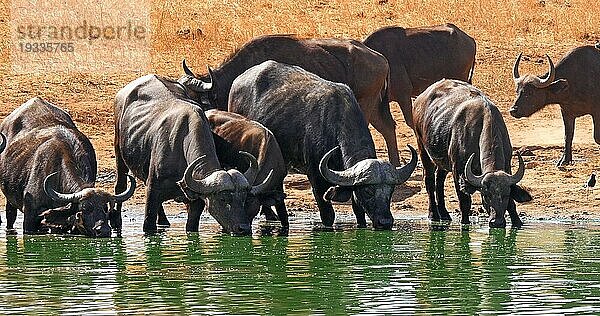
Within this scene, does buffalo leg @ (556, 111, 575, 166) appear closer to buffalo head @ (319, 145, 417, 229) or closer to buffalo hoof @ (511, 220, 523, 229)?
buffalo hoof @ (511, 220, 523, 229)

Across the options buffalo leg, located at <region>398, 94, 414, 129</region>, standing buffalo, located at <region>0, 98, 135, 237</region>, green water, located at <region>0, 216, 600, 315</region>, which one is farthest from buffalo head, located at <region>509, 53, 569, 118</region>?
standing buffalo, located at <region>0, 98, 135, 237</region>

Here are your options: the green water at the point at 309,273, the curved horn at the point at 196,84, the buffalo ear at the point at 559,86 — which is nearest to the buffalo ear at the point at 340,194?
the green water at the point at 309,273

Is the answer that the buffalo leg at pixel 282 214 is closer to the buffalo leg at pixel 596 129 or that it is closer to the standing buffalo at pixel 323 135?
the standing buffalo at pixel 323 135

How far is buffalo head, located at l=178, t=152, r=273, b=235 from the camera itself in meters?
16.7

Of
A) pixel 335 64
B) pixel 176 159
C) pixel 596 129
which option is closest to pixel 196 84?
pixel 335 64

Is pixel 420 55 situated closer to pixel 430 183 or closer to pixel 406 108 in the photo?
pixel 406 108

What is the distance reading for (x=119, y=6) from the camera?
132 ft

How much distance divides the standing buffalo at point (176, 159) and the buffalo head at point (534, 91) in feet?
25.2

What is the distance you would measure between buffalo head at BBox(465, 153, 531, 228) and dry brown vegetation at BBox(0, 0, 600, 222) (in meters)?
2.38

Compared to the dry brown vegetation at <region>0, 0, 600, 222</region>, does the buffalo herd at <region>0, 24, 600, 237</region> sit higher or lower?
higher

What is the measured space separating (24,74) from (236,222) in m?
14.8

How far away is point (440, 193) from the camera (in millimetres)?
20141

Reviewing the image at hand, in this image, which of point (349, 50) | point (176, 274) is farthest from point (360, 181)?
point (349, 50)

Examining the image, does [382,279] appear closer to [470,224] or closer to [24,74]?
[470,224]
